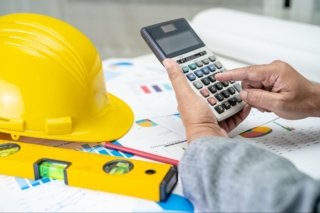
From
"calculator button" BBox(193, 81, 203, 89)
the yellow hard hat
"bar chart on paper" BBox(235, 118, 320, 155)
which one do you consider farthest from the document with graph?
the yellow hard hat

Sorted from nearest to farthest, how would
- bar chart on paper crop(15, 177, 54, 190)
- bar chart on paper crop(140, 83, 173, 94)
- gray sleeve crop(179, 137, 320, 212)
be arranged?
gray sleeve crop(179, 137, 320, 212)
bar chart on paper crop(15, 177, 54, 190)
bar chart on paper crop(140, 83, 173, 94)

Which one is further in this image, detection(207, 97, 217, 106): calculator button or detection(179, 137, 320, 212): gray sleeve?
detection(207, 97, 217, 106): calculator button

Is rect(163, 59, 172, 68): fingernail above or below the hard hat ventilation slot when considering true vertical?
above

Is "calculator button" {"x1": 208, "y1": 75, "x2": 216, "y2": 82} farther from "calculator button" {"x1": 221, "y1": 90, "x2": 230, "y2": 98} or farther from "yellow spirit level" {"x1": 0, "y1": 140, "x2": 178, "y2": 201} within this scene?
"yellow spirit level" {"x1": 0, "y1": 140, "x2": 178, "y2": 201}

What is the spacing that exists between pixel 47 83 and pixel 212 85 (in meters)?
0.24

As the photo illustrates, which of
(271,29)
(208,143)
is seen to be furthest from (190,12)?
(208,143)

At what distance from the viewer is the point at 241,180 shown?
0.38 metres

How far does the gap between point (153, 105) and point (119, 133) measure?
13 cm

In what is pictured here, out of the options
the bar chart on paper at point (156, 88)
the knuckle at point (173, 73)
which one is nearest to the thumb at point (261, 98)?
the knuckle at point (173, 73)

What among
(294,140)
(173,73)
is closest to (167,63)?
(173,73)

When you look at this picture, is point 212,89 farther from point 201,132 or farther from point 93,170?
point 93,170

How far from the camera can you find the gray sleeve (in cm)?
36

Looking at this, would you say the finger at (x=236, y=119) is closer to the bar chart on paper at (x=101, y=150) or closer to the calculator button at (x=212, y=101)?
the calculator button at (x=212, y=101)

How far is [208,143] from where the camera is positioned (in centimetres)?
43
